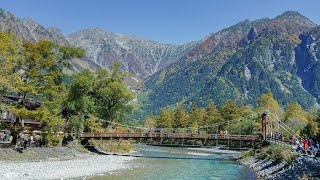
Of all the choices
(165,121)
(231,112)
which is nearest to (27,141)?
(231,112)

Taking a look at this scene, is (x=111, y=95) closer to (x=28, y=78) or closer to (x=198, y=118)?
(x=28, y=78)

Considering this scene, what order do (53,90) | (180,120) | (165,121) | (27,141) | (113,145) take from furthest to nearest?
(165,121) → (180,120) → (113,145) → (53,90) → (27,141)

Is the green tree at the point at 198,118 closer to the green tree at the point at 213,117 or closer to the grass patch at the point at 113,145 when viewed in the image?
the green tree at the point at 213,117

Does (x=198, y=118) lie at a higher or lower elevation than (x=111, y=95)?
lower

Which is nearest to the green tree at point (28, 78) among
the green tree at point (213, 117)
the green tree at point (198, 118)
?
the green tree at point (213, 117)

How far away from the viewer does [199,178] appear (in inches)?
1048

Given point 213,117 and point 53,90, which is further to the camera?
point 213,117

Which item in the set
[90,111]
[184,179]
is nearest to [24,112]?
[184,179]

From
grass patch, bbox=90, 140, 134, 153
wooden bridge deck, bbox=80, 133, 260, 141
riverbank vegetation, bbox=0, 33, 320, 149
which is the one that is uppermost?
riverbank vegetation, bbox=0, 33, 320, 149

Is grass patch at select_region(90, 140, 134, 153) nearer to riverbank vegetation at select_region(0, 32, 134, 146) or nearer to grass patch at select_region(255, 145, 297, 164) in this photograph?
riverbank vegetation at select_region(0, 32, 134, 146)

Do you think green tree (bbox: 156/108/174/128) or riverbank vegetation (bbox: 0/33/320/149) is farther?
green tree (bbox: 156/108/174/128)

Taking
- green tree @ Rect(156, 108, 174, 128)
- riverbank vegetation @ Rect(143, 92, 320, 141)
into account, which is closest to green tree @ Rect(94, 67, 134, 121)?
riverbank vegetation @ Rect(143, 92, 320, 141)

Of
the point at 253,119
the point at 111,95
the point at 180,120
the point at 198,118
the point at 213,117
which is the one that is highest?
the point at 111,95

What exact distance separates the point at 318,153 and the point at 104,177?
14469 millimetres
